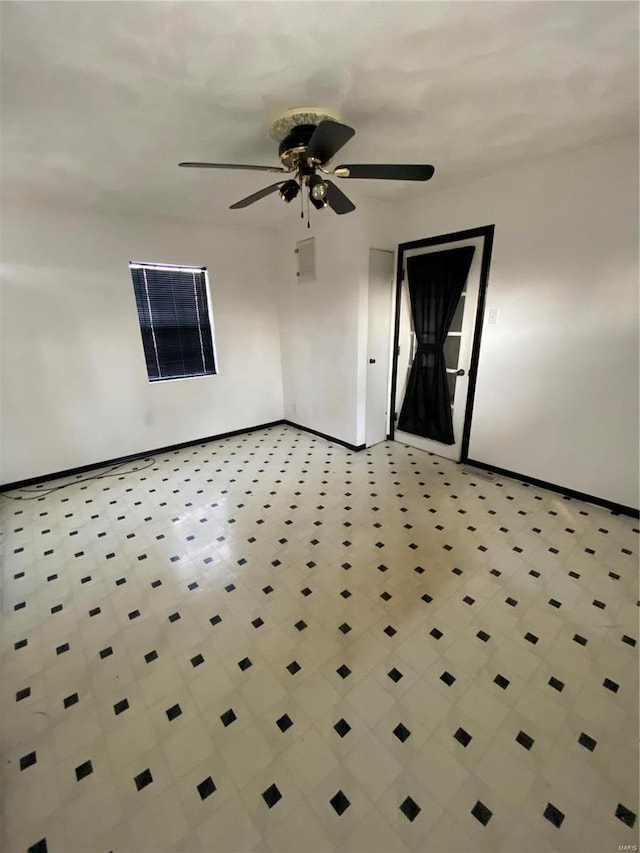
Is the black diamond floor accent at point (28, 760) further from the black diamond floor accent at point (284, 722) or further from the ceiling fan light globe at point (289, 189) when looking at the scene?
the ceiling fan light globe at point (289, 189)

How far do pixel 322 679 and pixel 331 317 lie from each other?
3385 mm

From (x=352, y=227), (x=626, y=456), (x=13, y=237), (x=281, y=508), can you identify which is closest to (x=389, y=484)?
(x=281, y=508)

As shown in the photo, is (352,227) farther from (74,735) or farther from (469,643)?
(74,735)

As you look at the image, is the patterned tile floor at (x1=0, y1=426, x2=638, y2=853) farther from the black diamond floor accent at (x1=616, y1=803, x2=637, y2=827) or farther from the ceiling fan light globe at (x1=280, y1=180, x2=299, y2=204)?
the ceiling fan light globe at (x1=280, y1=180, x2=299, y2=204)

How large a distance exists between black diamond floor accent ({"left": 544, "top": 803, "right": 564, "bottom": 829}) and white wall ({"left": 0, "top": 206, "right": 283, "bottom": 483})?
419 centimetres

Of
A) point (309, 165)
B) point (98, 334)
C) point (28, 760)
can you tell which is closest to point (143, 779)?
point (28, 760)

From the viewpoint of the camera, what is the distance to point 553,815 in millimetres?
1202

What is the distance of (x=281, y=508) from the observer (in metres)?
3.04

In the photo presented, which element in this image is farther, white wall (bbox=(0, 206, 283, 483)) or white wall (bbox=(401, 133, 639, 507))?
white wall (bbox=(0, 206, 283, 483))

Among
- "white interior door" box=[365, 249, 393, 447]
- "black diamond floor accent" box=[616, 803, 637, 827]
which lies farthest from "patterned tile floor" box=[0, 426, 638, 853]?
"white interior door" box=[365, 249, 393, 447]

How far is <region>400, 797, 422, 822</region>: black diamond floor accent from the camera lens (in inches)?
47.4

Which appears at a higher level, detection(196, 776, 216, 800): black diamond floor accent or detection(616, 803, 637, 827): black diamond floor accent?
detection(196, 776, 216, 800): black diamond floor accent

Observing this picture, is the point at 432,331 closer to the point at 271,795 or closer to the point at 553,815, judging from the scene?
the point at 553,815

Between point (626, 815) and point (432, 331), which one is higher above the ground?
point (432, 331)
